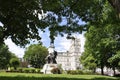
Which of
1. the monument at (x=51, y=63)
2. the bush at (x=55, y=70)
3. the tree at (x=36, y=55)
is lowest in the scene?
the bush at (x=55, y=70)

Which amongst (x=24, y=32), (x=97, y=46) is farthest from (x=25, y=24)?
(x=97, y=46)

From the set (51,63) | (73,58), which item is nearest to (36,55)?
(51,63)

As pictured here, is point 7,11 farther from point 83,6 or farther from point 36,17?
point 83,6

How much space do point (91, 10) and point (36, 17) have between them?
4825 mm

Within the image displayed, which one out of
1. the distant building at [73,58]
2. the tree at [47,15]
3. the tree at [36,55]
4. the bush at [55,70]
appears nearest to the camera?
the tree at [47,15]

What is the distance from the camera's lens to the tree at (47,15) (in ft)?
54.3

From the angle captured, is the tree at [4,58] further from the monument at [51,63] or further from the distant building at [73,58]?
the distant building at [73,58]

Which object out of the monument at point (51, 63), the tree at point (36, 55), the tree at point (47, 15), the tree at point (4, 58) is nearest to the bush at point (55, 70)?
the monument at point (51, 63)

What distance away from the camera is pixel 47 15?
727 inches

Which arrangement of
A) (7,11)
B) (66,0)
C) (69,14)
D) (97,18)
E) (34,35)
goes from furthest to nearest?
(34,35) → (7,11) → (97,18) → (69,14) → (66,0)

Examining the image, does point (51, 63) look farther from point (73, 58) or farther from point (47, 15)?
point (73, 58)

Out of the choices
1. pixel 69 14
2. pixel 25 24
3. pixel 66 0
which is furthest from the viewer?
pixel 25 24

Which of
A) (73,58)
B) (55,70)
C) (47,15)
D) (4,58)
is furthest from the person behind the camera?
(73,58)

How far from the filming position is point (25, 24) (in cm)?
2231
